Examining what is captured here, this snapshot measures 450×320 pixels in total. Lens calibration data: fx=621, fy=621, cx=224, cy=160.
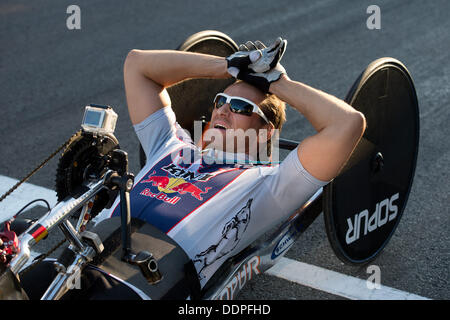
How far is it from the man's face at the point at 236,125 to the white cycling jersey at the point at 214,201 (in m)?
0.12

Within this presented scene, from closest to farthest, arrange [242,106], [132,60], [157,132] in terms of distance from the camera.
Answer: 1. [242,106]
2. [157,132]
3. [132,60]

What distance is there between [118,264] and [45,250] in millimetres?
1590

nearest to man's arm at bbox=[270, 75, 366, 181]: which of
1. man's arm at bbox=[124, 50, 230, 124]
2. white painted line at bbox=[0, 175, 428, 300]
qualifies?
man's arm at bbox=[124, 50, 230, 124]

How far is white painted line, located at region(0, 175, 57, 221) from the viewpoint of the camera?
4551mm

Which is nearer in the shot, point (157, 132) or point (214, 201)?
point (214, 201)

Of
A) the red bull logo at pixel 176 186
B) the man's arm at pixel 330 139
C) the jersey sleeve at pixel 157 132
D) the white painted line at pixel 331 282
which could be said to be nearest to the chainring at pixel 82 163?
the red bull logo at pixel 176 186

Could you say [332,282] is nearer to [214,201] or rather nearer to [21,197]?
[214,201]

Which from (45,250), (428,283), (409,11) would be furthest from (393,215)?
(409,11)

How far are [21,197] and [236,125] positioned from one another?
2155 mm

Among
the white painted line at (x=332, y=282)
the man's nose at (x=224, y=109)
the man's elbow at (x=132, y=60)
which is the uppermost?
the man's elbow at (x=132, y=60)

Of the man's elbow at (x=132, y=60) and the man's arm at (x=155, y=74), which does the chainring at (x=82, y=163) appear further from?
the man's elbow at (x=132, y=60)

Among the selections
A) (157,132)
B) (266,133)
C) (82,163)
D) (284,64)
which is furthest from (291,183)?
(284,64)

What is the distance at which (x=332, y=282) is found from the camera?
3.77 meters

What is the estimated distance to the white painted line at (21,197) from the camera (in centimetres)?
455
